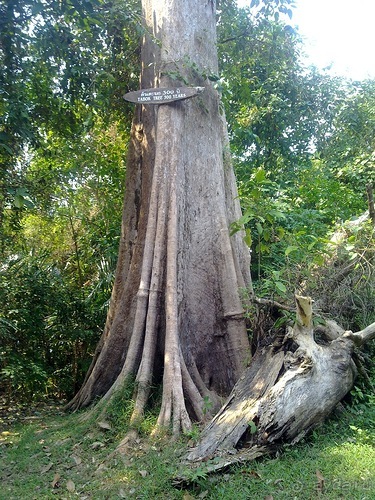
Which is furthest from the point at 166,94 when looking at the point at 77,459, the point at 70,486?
the point at 70,486

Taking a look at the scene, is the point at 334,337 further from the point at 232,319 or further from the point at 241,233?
the point at 241,233

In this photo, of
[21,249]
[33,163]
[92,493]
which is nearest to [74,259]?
[21,249]

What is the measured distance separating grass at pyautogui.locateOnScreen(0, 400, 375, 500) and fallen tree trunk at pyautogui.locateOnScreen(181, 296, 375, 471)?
0.16 meters

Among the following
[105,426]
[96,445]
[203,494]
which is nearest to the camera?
[203,494]

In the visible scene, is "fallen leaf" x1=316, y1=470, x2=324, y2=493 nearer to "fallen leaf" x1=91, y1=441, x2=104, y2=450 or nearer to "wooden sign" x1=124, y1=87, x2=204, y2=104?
"fallen leaf" x1=91, y1=441, x2=104, y2=450

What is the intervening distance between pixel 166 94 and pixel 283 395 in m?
3.86

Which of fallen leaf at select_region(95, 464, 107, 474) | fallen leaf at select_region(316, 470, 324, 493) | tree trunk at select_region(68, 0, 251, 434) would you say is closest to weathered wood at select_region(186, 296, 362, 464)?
fallen leaf at select_region(316, 470, 324, 493)

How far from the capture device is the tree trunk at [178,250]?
582cm

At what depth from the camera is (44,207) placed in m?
8.76

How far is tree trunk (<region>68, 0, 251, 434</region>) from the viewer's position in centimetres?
582

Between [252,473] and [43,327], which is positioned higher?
[43,327]

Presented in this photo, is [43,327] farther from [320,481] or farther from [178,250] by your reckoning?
[320,481]

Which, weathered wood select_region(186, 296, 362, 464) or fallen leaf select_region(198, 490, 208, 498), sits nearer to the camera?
fallen leaf select_region(198, 490, 208, 498)

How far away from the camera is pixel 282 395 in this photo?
4.60 meters
